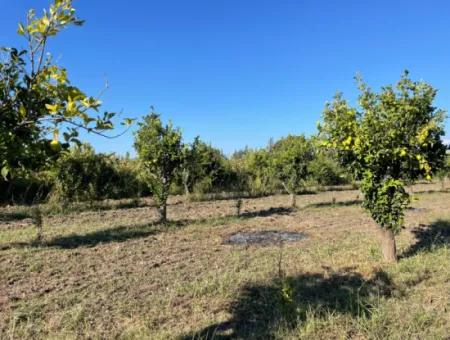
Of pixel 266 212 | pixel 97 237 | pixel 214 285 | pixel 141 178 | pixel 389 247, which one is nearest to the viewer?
pixel 214 285

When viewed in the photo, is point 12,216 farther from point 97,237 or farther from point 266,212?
point 266,212

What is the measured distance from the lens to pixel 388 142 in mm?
5977

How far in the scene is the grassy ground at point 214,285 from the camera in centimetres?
397

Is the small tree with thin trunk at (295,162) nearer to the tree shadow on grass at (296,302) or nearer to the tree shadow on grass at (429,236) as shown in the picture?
the tree shadow on grass at (429,236)

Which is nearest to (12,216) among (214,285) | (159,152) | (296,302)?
(159,152)

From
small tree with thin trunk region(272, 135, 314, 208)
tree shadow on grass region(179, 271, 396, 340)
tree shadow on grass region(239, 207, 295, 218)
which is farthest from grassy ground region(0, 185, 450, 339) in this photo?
small tree with thin trunk region(272, 135, 314, 208)

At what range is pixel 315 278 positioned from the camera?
18.6ft

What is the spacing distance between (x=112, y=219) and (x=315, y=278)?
7.72 meters

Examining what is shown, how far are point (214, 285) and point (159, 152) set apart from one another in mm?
5743

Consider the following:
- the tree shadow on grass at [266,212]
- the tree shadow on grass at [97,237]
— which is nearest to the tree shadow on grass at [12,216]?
the tree shadow on grass at [97,237]

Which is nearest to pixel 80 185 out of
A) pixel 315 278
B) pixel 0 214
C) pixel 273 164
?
pixel 0 214

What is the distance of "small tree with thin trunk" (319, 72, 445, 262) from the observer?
6016 millimetres

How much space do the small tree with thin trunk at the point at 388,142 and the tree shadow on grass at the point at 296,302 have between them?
1295 mm

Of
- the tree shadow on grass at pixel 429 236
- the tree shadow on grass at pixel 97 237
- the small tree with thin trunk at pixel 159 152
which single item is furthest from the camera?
the small tree with thin trunk at pixel 159 152
